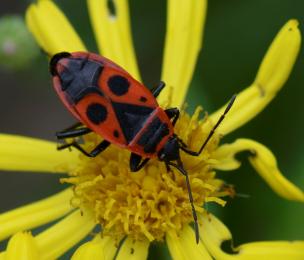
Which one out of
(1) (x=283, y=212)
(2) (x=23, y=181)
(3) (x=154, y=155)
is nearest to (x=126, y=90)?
(3) (x=154, y=155)

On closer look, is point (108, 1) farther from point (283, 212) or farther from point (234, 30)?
point (283, 212)

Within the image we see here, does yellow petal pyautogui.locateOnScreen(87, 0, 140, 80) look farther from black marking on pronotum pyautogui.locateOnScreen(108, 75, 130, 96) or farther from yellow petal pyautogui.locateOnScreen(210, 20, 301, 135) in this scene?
black marking on pronotum pyautogui.locateOnScreen(108, 75, 130, 96)

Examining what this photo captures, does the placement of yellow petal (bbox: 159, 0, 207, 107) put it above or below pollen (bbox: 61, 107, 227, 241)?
above

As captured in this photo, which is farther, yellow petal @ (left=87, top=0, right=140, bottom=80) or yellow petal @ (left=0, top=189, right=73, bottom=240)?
yellow petal @ (left=87, top=0, right=140, bottom=80)

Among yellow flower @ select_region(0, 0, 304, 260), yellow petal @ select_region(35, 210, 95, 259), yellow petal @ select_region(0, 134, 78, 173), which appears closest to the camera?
yellow flower @ select_region(0, 0, 304, 260)

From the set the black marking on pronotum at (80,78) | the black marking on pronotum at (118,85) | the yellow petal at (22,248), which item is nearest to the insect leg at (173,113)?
the black marking on pronotum at (118,85)

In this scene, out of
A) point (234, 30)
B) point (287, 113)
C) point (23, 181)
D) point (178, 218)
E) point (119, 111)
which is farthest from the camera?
point (23, 181)

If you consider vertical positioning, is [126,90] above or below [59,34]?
below

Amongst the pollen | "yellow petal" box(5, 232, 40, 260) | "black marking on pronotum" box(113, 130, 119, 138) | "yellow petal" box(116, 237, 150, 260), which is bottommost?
"yellow petal" box(5, 232, 40, 260)

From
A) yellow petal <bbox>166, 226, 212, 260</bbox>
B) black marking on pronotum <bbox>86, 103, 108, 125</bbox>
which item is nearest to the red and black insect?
black marking on pronotum <bbox>86, 103, 108, 125</bbox>
